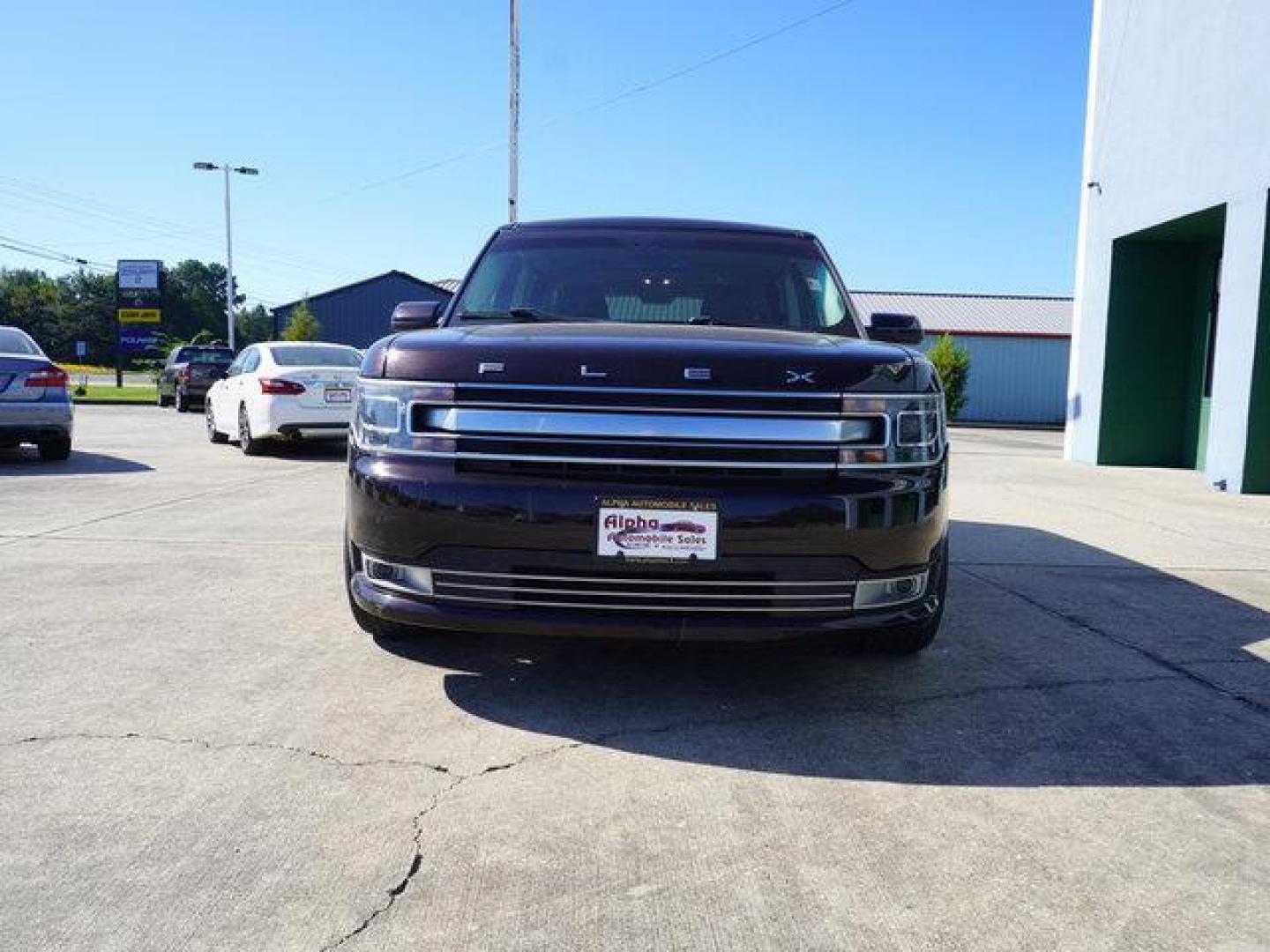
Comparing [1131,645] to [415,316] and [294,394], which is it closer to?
[415,316]

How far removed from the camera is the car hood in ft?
10.2

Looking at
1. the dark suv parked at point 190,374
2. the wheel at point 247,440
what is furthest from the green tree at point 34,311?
the wheel at point 247,440

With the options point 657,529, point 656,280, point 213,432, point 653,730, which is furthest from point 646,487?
point 213,432

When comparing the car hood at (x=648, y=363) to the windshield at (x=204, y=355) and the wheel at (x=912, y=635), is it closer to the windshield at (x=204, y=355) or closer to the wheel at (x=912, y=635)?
the wheel at (x=912, y=635)

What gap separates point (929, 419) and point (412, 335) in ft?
5.82

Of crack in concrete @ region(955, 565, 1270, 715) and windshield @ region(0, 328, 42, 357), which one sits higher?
windshield @ region(0, 328, 42, 357)

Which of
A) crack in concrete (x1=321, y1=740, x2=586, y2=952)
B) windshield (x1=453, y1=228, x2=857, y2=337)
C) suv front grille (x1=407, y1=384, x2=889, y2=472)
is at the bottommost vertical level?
crack in concrete (x1=321, y1=740, x2=586, y2=952)

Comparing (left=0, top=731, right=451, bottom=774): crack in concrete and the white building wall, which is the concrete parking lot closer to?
(left=0, top=731, right=451, bottom=774): crack in concrete

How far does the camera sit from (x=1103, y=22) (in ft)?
49.0

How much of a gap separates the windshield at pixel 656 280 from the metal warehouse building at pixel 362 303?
47.2 metres

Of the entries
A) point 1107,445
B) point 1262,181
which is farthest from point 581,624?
point 1107,445

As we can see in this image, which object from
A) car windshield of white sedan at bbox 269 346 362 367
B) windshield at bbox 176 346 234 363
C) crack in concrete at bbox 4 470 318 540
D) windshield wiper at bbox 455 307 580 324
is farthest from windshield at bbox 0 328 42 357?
windshield at bbox 176 346 234 363

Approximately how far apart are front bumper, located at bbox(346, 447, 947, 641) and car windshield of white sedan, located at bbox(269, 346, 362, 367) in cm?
978

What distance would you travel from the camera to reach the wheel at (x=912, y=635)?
3.51m
